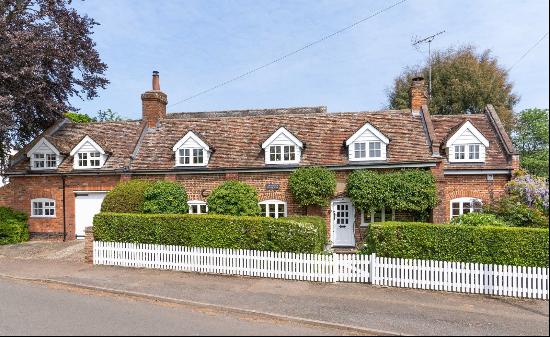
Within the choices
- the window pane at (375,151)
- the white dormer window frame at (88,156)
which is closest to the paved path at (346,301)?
the white dormer window frame at (88,156)

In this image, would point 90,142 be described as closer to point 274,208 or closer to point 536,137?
point 274,208

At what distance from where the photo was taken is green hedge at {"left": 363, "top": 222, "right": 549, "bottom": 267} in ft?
34.1

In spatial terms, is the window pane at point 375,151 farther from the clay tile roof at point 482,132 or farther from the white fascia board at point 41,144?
the white fascia board at point 41,144

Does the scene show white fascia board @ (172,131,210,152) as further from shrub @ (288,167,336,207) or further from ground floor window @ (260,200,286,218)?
shrub @ (288,167,336,207)

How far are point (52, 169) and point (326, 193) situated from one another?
1339 cm

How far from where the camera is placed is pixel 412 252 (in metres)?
11.3

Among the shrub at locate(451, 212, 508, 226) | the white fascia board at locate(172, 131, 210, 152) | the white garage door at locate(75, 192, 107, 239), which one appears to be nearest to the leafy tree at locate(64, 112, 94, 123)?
the white garage door at locate(75, 192, 107, 239)

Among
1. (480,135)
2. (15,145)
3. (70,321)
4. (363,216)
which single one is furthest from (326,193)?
(15,145)

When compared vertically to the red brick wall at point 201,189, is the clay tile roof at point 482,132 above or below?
above

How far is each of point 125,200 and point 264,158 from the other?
20.4 ft

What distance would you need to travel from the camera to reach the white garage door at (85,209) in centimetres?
1906

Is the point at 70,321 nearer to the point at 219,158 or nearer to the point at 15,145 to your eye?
the point at 219,158

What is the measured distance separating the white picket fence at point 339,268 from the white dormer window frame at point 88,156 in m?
6.52

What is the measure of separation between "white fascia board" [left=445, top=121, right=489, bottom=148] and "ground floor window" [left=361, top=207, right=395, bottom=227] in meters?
4.16
